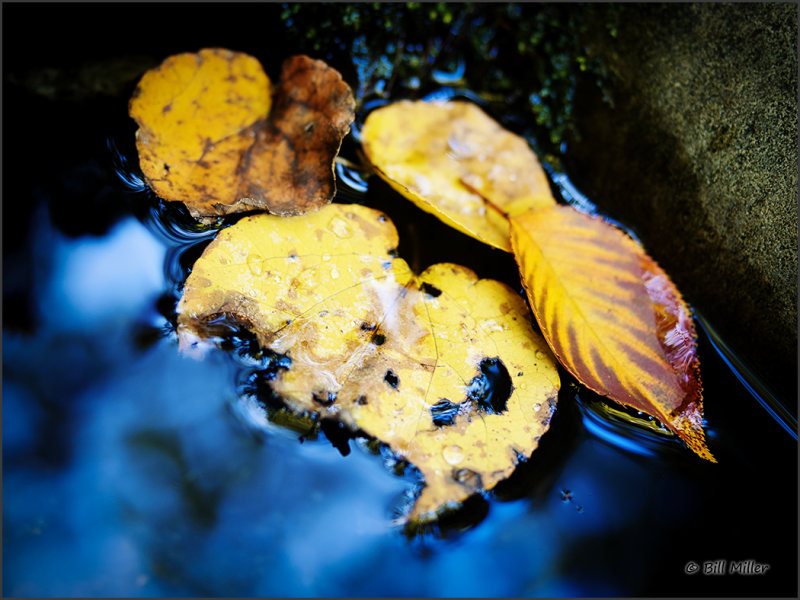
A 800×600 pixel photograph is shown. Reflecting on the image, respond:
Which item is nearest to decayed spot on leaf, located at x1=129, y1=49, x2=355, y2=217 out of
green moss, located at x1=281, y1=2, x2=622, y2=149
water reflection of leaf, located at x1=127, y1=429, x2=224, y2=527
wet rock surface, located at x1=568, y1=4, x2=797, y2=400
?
green moss, located at x1=281, y1=2, x2=622, y2=149

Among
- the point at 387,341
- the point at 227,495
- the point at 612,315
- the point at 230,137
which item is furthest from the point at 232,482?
the point at 612,315

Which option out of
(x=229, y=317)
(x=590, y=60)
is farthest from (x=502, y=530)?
(x=590, y=60)

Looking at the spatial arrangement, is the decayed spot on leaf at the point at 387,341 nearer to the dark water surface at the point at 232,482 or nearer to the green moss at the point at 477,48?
the dark water surface at the point at 232,482

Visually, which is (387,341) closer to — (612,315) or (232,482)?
(232,482)

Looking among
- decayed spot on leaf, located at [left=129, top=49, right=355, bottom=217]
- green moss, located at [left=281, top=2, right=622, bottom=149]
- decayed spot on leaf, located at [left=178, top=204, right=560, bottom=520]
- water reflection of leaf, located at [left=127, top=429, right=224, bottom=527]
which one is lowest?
water reflection of leaf, located at [left=127, top=429, right=224, bottom=527]

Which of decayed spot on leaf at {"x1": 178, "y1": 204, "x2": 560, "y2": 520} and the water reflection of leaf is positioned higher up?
decayed spot on leaf at {"x1": 178, "y1": 204, "x2": 560, "y2": 520}

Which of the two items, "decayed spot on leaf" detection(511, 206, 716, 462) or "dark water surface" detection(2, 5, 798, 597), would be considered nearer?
"dark water surface" detection(2, 5, 798, 597)

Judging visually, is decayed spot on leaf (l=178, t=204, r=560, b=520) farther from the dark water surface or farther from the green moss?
the green moss

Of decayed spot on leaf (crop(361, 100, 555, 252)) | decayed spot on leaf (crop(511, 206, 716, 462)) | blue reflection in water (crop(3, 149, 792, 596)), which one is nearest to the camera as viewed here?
blue reflection in water (crop(3, 149, 792, 596))
